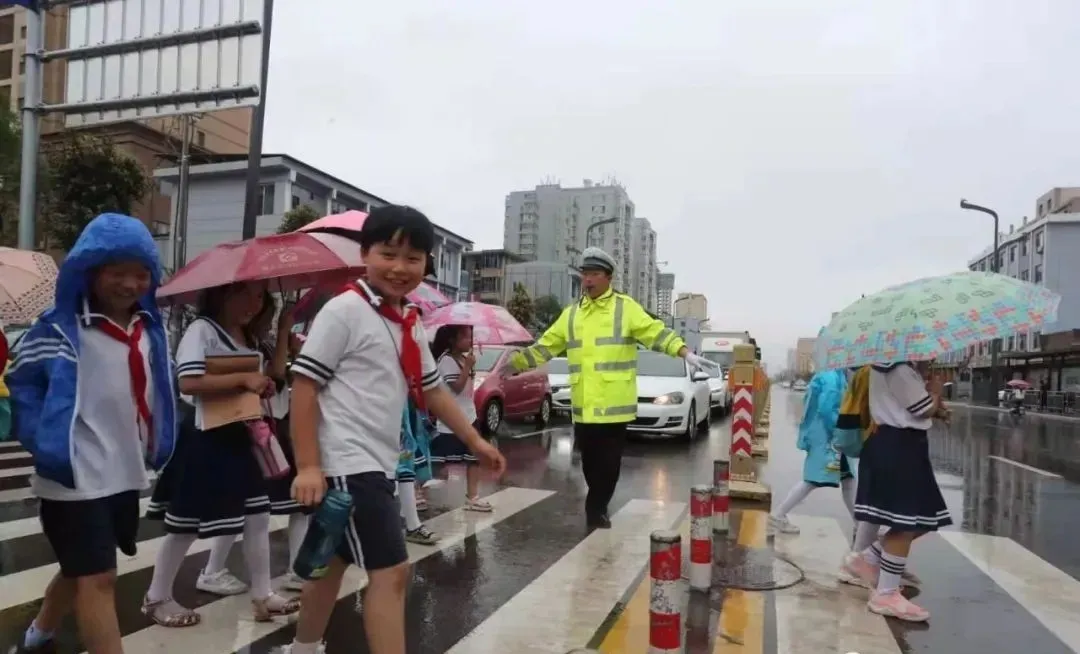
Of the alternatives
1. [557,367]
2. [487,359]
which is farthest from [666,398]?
[557,367]

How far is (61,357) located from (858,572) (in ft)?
14.8

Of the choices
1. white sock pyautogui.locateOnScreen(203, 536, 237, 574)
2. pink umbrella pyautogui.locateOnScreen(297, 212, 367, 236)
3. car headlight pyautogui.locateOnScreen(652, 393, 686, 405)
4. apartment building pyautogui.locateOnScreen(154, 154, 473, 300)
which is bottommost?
white sock pyautogui.locateOnScreen(203, 536, 237, 574)

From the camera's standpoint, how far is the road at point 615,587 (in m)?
3.80

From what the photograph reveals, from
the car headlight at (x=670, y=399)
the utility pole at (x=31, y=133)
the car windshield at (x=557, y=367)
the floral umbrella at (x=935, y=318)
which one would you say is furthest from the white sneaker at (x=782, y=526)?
the car windshield at (x=557, y=367)

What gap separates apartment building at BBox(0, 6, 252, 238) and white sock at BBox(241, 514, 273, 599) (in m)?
29.8

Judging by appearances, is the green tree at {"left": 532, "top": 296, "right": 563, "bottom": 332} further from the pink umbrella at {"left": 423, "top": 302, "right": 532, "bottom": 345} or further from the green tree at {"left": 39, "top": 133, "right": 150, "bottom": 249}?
the pink umbrella at {"left": 423, "top": 302, "right": 532, "bottom": 345}

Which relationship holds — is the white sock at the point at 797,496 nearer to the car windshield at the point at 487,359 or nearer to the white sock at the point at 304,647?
the white sock at the point at 304,647

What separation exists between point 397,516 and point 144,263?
1.33 metres

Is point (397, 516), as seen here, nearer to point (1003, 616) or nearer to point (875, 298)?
point (875, 298)

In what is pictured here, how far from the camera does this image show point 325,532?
8.43ft

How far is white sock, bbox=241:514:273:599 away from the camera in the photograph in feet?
12.9

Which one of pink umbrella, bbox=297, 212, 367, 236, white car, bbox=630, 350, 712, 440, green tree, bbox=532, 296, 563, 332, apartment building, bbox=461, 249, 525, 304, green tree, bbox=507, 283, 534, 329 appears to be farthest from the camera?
apartment building, bbox=461, 249, 525, 304

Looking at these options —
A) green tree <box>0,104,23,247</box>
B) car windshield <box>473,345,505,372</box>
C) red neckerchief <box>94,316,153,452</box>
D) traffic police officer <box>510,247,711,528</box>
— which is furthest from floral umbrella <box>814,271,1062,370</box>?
green tree <box>0,104,23,247</box>

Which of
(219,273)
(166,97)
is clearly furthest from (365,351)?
(166,97)
